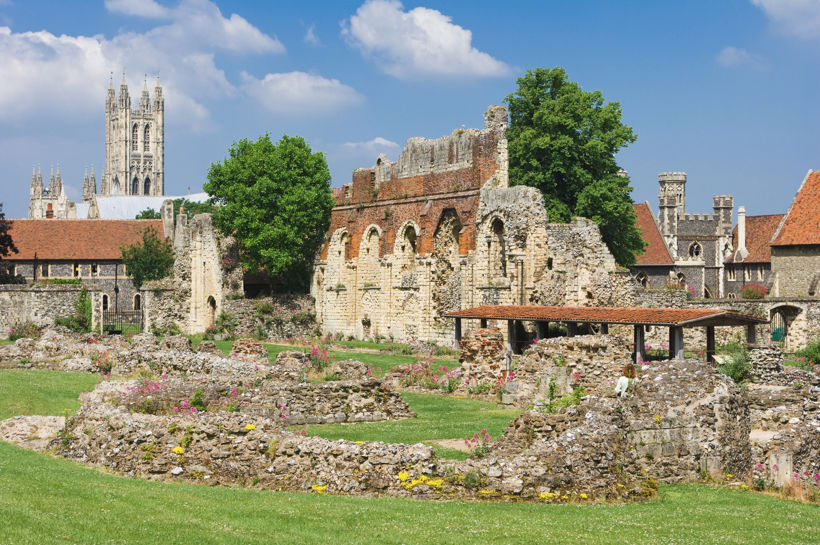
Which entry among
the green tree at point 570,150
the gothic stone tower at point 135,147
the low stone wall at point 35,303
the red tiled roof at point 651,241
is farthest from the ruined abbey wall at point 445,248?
the gothic stone tower at point 135,147

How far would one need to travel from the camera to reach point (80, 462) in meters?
14.6

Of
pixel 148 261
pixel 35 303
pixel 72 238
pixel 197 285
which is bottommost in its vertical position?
pixel 35 303

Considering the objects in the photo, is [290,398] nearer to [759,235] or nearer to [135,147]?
[759,235]

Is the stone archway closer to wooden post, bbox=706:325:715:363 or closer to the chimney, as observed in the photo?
wooden post, bbox=706:325:715:363

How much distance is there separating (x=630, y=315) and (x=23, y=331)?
2263 cm

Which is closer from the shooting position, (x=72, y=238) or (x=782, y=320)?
(x=782, y=320)

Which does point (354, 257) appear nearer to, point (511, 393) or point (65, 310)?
point (65, 310)

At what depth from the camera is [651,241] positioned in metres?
68.2

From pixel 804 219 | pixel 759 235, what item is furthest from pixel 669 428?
pixel 759 235

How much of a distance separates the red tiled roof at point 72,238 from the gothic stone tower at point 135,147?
10499 cm

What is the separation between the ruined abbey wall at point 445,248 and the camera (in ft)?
110

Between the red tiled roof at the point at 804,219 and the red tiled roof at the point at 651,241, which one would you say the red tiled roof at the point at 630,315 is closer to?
the red tiled roof at the point at 804,219

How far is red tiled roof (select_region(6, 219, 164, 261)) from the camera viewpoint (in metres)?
63.8

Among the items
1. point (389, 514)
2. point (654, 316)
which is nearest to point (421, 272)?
point (654, 316)
